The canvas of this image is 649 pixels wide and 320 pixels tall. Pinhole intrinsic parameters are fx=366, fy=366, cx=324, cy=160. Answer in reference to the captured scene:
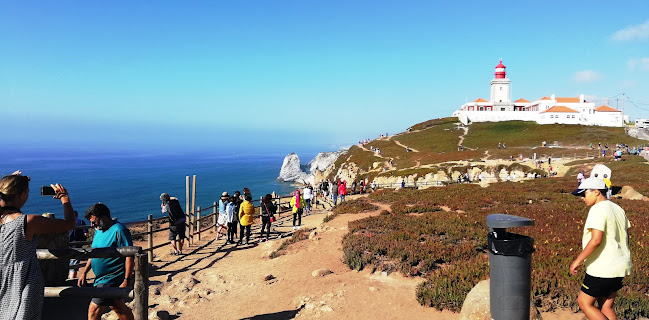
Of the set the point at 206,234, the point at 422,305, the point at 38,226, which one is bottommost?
the point at 206,234

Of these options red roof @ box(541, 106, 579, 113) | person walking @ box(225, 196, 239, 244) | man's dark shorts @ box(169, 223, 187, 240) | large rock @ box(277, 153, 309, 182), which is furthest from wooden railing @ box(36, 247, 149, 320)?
large rock @ box(277, 153, 309, 182)

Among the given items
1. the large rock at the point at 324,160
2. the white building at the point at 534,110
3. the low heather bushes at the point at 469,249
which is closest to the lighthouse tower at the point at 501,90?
the white building at the point at 534,110

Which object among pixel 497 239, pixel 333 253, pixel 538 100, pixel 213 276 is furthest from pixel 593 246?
pixel 538 100

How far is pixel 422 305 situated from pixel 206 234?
Answer: 524 inches

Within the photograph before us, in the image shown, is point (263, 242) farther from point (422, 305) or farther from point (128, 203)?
point (128, 203)

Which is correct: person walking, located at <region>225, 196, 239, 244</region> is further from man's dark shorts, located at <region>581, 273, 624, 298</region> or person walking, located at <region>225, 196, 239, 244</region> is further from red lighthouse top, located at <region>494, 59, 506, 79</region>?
red lighthouse top, located at <region>494, 59, 506, 79</region>

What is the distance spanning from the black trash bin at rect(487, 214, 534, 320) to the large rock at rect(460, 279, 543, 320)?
56.8 inches

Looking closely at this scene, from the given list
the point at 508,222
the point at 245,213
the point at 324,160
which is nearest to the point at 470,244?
the point at 508,222

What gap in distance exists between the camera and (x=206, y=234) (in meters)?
17.9

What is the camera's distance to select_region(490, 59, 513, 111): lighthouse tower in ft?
326

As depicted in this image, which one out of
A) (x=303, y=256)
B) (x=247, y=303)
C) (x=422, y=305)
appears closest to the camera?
(x=422, y=305)

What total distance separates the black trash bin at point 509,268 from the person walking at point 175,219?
33.4ft

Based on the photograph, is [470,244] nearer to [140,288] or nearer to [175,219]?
[140,288]

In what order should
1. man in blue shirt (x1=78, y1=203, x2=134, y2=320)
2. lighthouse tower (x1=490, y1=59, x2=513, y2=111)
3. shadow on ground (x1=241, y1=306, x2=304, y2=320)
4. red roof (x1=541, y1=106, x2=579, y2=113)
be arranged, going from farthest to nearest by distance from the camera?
lighthouse tower (x1=490, y1=59, x2=513, y2=111) < red roof (x1=541, y1=106, x2=579, y2=113) < shadow on ground (x1=241, y1=306, x2=304, y2=320) < man in blue shirt (x1=78, y1=203, x2=134, y2=320)
